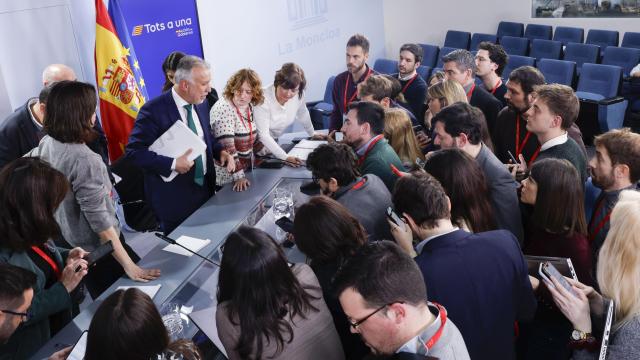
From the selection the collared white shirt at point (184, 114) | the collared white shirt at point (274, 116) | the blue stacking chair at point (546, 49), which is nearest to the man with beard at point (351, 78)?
the collared white shirt at point (274, 116)

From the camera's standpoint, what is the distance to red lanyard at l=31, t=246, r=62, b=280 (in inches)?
91.3

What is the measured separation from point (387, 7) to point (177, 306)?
9.90 meters

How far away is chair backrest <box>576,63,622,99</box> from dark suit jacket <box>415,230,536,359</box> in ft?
19.1

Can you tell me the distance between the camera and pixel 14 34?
4266 mm

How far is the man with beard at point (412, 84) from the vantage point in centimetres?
490

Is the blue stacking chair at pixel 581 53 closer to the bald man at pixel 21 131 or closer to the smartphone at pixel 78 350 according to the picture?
the bald man at pixel 21 131

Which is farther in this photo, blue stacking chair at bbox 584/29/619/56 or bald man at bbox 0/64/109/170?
blue stacking chair at bbox 584/29/619/56

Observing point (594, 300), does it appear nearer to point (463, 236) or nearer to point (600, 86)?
point (463, 236)

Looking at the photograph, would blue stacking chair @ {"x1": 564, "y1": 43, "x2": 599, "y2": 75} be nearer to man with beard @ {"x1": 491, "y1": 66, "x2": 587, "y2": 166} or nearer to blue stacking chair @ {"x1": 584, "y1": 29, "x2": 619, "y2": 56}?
blue stacking chair @ {"x1": 584, "y1": 29, "x2": 619, "y2": 56}

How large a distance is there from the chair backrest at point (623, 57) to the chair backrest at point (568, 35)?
1.09 m

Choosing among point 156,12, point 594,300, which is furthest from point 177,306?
point 156,12

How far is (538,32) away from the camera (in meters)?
9.57

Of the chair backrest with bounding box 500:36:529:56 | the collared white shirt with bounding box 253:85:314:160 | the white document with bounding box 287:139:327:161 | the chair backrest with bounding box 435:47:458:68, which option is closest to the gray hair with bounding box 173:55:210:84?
the collared white shirt with bounding box 253:85:314:160

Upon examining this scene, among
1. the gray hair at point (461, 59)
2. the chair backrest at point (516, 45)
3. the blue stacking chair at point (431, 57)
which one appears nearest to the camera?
the gray hair at point (461, 59)
